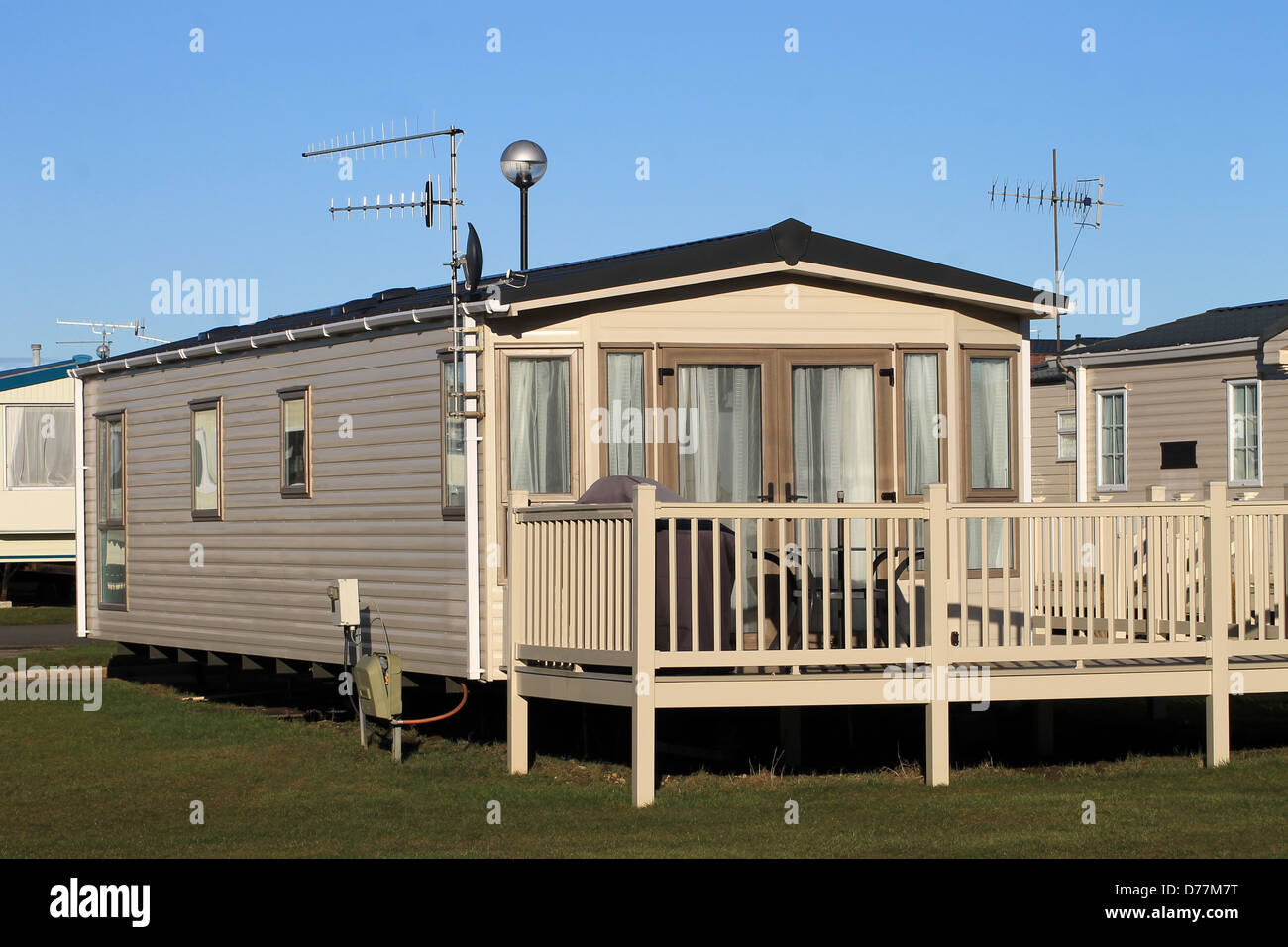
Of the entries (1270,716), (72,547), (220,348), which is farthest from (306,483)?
(72,547)

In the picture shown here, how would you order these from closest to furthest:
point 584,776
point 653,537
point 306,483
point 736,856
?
point 736,856 < point 653,537 < point 584,776 < point 306,483

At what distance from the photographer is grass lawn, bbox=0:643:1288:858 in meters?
7.37

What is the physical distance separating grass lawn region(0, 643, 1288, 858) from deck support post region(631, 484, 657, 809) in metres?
0.20

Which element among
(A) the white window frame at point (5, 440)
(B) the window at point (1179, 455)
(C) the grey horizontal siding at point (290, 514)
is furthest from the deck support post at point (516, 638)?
(A) the white window frame at point (5, 440)

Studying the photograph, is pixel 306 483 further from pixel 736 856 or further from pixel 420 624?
pixel 736 856

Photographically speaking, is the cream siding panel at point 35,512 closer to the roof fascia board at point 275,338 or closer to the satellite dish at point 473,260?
the roof fascia board at point 275,338

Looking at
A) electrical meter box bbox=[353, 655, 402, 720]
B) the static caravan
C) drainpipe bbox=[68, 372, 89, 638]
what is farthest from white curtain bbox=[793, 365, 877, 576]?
drainpipe bbox=[68, 372, 89, 638]

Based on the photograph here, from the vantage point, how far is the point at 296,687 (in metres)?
16.3

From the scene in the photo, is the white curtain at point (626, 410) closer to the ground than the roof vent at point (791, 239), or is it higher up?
closer to the ground

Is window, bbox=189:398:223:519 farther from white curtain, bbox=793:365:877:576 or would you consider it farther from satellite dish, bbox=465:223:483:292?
white curtain, bbox=793:365:877:576

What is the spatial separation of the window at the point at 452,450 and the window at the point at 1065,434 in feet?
56.0

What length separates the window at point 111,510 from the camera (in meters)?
15.7

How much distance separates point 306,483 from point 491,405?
2641 mm

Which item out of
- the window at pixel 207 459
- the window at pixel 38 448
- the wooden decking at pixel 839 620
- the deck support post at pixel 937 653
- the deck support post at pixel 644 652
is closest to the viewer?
the deck support post at pixel 644 652
